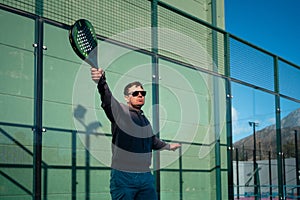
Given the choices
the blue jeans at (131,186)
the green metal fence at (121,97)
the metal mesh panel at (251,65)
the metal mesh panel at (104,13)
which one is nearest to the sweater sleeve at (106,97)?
the blue jeans at (131,186)

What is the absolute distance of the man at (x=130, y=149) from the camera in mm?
3611

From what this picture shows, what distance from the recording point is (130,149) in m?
3.73

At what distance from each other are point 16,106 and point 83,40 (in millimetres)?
894

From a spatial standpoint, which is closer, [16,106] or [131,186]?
[131,186]

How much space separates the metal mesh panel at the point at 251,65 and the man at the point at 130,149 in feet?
9.51

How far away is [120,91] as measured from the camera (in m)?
5.27

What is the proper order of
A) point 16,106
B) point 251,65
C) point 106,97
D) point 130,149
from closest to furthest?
1. point 106,97
2. point 130,149
3. point 16,106
4. point 251,65

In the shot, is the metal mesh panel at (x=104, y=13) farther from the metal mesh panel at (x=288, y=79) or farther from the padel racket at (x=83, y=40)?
the metal mesh panel at (x=288, y=79)

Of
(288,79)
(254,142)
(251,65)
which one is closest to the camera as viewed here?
(251,65)

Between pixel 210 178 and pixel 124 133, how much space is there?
2749mm

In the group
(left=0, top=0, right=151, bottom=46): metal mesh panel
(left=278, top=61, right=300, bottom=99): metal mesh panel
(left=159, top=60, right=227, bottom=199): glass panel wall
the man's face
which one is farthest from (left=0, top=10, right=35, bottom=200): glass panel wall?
(left=278, top=61, right=300, bottom=99): metal mesh panel

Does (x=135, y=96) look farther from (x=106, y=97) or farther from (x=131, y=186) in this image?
(x=131, y=186)

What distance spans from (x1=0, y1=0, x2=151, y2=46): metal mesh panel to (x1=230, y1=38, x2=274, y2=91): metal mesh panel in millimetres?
1595

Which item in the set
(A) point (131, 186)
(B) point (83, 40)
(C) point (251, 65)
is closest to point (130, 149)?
(A) point (131, 186)
